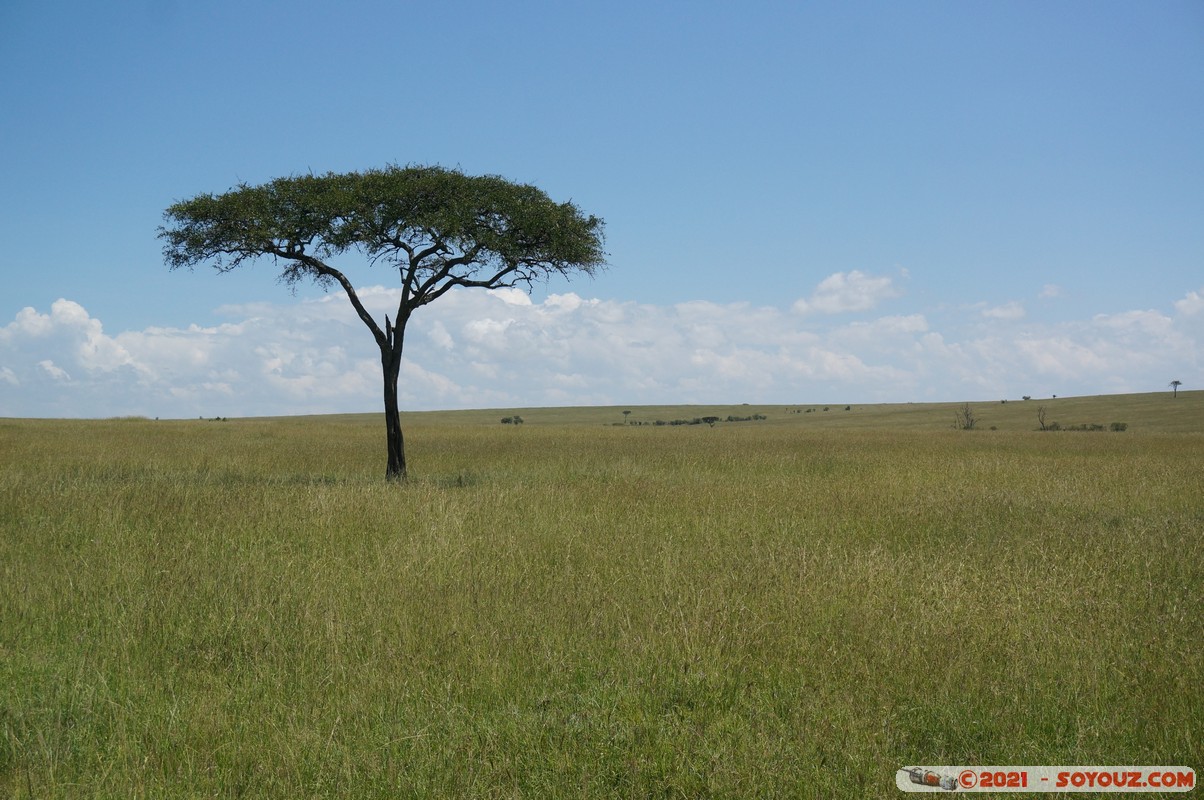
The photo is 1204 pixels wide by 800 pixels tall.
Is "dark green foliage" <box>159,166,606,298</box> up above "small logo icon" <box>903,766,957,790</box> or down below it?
above

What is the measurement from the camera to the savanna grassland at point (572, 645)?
14.2 feet

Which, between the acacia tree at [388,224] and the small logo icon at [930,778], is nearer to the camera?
the small logo icon at [930,778]

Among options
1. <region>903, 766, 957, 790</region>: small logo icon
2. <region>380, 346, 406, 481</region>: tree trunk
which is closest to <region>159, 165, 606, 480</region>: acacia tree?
<region>380, 346, 406, 481</region>: tree trunk

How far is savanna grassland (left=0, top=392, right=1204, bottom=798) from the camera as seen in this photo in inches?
171

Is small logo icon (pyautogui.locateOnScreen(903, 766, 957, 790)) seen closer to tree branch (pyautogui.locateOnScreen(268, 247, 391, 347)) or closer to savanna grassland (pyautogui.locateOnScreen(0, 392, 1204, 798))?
savanna grassland (pyautogui.locateOnScreen(0, 392, 1204, 798))

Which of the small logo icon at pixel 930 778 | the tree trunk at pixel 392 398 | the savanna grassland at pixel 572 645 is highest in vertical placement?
the tree trunk at pixel 392 398

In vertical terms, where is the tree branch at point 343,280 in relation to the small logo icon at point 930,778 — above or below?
above

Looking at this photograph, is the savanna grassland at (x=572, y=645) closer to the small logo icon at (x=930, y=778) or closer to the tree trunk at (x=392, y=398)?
the small logo icon at (x=930, y=778)

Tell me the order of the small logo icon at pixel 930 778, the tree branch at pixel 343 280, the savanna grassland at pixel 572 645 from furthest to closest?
the tree branch at pixel 343 280 → the savanna grassland at pixel 572 645 → the small logo icon at pixel 930 778

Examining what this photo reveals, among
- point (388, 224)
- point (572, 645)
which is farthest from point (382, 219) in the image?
point (572, 645)

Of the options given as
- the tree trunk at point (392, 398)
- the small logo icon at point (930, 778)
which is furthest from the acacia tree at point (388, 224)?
the small logo icon at point (930, 778)

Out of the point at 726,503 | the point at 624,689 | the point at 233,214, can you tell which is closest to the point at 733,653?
the point at 624,689

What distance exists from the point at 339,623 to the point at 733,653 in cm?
306

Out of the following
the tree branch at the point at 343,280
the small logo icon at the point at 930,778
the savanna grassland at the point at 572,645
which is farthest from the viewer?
the tree branch at the point at 343,280
